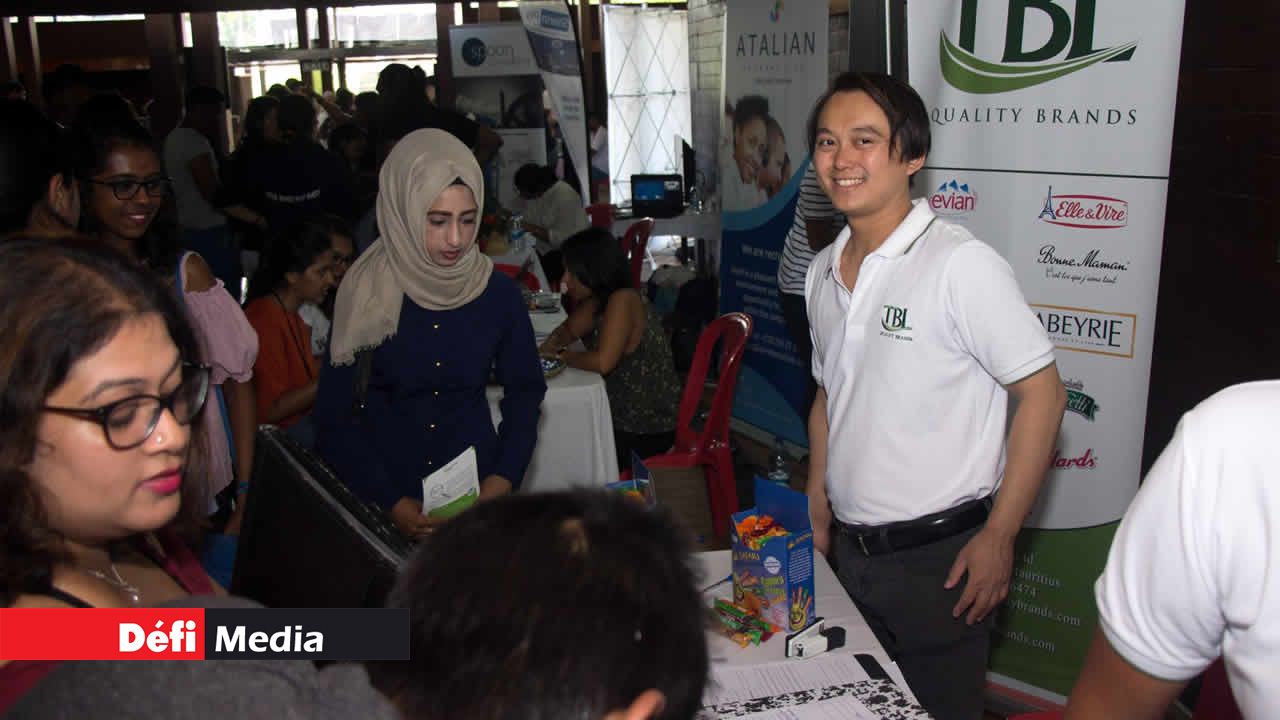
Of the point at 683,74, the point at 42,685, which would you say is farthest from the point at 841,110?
the point at 683,74

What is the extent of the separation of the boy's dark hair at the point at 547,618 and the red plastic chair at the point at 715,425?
2.85 m

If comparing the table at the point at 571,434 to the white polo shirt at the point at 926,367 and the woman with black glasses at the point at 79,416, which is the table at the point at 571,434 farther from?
the woman with black glasses at the point at 79,416

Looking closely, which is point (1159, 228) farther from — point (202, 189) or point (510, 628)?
point (202, 189)

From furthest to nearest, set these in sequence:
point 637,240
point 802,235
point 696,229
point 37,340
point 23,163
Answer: point 696,229
point 637,240
point 802,235
point 23,163
point 37,340

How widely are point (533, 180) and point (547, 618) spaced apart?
22.5ft

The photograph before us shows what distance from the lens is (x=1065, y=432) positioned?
8.96 feet

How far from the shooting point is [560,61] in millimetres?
7719

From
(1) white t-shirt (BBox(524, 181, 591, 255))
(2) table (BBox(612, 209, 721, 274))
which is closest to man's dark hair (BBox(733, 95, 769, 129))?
(2) table (BBox(612, 209, 721, 274))

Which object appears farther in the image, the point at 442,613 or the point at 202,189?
the point at 202,189

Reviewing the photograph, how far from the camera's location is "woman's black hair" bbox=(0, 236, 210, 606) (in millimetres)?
839

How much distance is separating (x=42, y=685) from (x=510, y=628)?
0.89ft

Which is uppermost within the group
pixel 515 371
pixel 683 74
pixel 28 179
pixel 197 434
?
pixel 683 74

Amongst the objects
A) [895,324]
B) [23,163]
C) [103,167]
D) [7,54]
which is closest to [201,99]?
[103,167]

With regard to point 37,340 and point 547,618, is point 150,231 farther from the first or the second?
point 547,618
